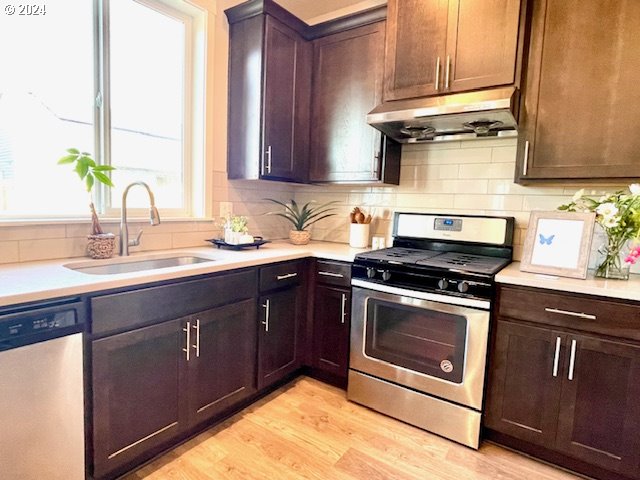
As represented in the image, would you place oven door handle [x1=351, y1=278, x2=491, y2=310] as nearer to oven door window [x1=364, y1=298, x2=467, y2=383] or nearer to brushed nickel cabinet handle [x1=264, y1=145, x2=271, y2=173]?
oven door window [x1=364, y1=298, x2=467, y2=383]

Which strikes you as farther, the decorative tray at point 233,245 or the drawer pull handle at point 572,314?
the decorative tray at point 233,245

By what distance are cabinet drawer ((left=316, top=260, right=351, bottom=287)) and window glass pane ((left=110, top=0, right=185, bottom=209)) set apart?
1.04 metres

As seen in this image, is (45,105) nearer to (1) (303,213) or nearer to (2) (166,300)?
(2) (166,300)

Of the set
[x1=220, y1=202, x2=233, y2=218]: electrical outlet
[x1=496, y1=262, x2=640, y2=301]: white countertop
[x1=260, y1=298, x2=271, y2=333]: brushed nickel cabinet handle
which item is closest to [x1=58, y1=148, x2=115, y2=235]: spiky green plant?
[x1=220, y1=202, x2=233, y2=218]: electrical outlet

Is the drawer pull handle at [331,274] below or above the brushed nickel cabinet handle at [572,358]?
above

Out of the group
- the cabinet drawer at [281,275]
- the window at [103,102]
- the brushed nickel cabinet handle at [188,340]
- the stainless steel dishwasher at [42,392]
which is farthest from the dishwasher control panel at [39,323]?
the cabinet drawer at [281,275]

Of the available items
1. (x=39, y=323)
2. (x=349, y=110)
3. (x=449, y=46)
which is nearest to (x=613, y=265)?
(x=449, y=46)

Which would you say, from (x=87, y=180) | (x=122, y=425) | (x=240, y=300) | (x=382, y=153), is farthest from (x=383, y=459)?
(x=87, y=180)

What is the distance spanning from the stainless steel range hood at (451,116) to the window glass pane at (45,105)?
1.61 metres

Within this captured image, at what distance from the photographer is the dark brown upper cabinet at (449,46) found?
1.83 m

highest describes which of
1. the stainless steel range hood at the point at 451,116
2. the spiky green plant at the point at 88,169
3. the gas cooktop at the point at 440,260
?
the stainless steel range hood at the point at 451,116

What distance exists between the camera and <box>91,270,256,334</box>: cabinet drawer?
1.37m

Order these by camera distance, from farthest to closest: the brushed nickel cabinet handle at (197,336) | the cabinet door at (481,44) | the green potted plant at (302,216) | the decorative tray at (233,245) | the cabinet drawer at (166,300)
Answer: the green potted plant at (302,216) → the decorative tray at (233,245) → the cabinet door at (481,44) → the brushed nickel cabinet handle at (197,336) → the cabinet drawer at (166,300)

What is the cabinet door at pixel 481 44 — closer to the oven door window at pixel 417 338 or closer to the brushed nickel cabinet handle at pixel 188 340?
the oven door window at pixel 417 338
